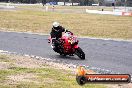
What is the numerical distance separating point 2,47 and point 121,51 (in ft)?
17.4

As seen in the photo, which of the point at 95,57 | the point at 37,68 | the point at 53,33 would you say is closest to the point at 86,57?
the point at 95,57

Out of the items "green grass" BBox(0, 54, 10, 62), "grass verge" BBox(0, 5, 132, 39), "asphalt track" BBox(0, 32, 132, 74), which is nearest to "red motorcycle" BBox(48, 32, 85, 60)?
"asphalt track" BBox(0, 32, 132, 74)

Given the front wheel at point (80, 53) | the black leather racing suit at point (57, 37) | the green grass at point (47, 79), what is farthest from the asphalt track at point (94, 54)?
the green grass at point (47, 79)

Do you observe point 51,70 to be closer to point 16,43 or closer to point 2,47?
point 2,47

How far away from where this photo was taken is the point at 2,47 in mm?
17359

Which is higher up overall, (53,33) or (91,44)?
(53,33)

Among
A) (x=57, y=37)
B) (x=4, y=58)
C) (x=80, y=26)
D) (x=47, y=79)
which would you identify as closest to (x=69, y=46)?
(x=57, y=37)

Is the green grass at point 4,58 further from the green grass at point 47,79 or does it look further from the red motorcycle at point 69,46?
the red motorcycle at point 69,46

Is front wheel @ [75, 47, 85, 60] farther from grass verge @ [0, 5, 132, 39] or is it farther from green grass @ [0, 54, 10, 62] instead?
grass verge @ [0, 5, 132, 39]

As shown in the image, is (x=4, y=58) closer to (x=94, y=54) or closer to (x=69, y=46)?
(x=69, y=46)

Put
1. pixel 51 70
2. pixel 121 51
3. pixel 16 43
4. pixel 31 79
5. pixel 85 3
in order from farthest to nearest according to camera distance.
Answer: pixel 85 3, pixel 16 43, pixel 121 51, pixel 51 70, pixel 31 79

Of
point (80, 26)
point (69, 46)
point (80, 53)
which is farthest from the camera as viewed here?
point (80, 26)

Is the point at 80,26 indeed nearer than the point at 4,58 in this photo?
No

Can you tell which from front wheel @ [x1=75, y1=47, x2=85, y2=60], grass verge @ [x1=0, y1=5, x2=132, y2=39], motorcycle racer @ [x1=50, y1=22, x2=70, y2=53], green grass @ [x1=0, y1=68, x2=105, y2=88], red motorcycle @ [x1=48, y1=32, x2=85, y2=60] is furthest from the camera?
grass verge @ [x1=0, y1=5, x2=132, y2=39]
